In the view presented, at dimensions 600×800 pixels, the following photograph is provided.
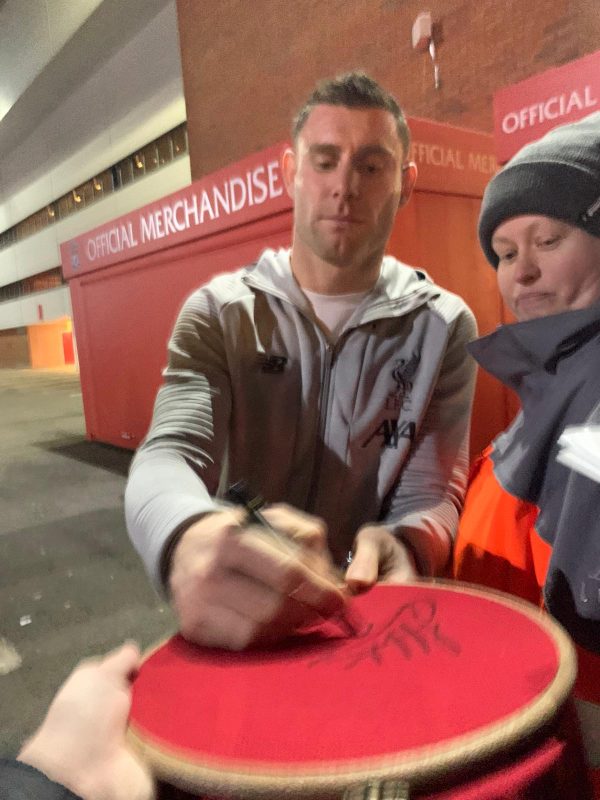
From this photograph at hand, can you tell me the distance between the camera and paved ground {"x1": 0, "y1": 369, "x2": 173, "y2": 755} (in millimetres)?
2086

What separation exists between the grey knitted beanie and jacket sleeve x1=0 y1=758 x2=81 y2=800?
0.90m

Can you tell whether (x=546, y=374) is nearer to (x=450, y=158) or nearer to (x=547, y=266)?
(x=547, y=266)

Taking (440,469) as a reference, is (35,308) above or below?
below

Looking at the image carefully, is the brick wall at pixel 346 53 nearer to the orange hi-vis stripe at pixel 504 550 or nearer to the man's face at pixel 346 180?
the man's face at pixel 346 180

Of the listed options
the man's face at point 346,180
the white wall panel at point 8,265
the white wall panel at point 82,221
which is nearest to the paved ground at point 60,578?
the man's face at point 346,180

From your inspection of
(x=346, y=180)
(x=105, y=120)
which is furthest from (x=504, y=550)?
(x=105, y=120)

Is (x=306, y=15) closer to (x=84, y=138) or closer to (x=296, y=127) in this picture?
(x=296, y=127)

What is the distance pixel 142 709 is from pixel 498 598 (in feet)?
1.28

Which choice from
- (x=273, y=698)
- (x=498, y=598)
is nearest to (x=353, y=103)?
(x=498, y=598)

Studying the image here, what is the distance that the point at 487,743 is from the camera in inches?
17.6

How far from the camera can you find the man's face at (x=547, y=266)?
35.5 inches

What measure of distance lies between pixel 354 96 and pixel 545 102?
1.45 metres

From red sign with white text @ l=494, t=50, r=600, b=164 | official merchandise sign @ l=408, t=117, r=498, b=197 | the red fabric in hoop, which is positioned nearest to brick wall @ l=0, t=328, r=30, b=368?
official merchandise sign @ l=408, t=117, r=498, b=197

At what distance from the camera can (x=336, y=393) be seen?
45.2 inches
